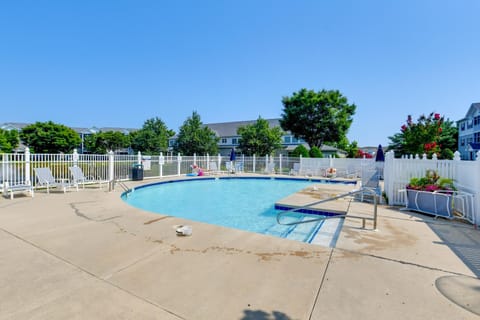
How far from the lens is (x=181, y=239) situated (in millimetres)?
3834

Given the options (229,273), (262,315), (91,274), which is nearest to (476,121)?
(229,273)

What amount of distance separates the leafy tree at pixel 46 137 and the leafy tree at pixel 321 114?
2931cm

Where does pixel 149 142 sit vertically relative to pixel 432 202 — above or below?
above

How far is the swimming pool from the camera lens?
6.10 metres

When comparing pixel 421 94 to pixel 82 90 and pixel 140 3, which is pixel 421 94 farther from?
pixel 82 90

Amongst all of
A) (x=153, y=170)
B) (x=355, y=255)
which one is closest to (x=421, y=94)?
(x=355, y=255)

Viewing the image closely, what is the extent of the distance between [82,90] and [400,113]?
32928 mm

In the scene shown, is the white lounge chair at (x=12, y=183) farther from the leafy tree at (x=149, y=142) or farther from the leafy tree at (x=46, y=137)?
the leafy tree at (x=46, y=137)

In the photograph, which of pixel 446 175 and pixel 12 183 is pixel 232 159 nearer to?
pixel 12 183

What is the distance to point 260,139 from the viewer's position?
25688mm

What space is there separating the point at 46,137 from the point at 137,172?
2436cm

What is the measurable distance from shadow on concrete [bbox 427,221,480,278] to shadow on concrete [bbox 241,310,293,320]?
8.49 ft

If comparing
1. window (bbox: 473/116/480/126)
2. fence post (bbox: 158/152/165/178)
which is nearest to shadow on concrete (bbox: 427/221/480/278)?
fence post (bbox: 158/152/165/178)

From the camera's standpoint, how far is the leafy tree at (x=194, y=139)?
27.1 metres
